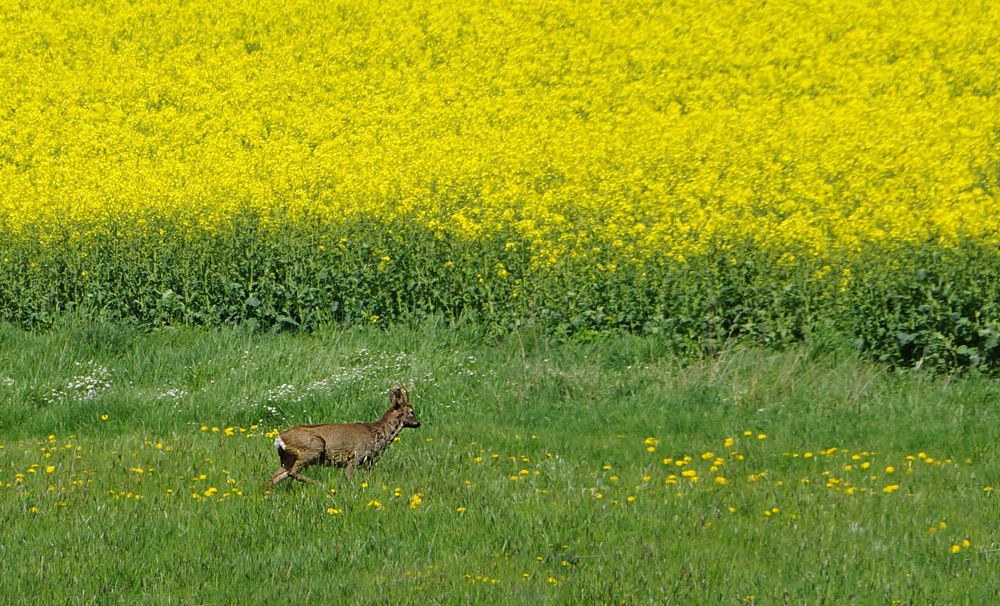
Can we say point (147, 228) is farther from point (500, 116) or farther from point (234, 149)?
point (500, 116)

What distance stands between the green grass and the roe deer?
11 centimetres

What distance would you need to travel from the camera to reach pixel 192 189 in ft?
48.9

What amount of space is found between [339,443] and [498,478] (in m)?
1.01

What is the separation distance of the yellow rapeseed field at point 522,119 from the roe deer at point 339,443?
5734 millimetres

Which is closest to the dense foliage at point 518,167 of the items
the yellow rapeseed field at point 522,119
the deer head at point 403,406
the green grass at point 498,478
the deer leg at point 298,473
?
the yellow rapeseed field at point 522,119

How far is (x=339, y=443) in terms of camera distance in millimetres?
5918

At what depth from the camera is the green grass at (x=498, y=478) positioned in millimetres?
4441

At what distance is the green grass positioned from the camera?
444cm

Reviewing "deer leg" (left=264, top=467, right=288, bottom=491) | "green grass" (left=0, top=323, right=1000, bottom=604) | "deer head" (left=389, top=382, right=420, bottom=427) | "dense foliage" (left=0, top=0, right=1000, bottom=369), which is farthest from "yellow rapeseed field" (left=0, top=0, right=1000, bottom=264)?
"deer leg" (left=264, top=467, right=288, bottom=491)

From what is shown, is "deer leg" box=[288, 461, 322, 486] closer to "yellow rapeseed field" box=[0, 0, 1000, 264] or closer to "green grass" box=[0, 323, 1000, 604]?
"green grass" box=[0, 323, 1000, 604]

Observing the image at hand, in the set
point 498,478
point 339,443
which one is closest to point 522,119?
point 498,478

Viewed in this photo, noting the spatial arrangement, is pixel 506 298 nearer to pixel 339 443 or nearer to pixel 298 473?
pixel 339 443

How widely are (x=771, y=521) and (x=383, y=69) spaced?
15.8m

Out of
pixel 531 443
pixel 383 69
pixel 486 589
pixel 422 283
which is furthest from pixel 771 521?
pixel 383 69
